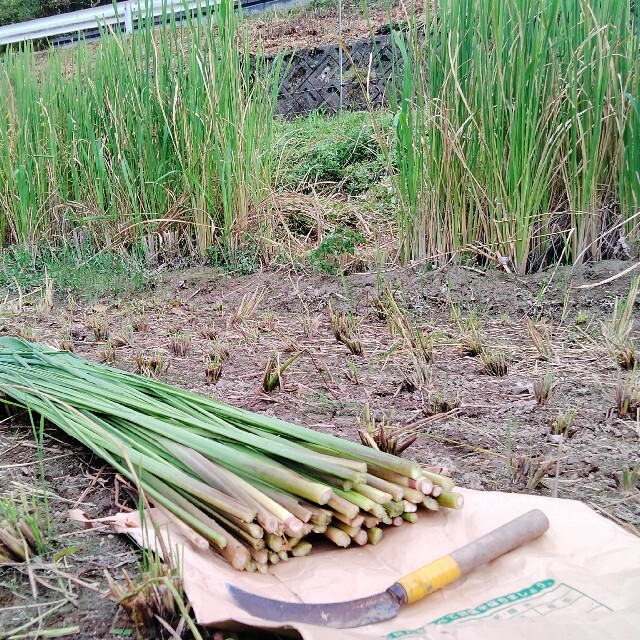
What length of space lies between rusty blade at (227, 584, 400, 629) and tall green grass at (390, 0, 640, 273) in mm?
2113

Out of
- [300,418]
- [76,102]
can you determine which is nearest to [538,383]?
[300,418]

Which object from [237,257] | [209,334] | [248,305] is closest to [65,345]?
[209,334]

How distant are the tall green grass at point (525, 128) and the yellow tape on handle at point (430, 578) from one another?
6.67ft

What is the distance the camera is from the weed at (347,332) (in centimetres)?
219

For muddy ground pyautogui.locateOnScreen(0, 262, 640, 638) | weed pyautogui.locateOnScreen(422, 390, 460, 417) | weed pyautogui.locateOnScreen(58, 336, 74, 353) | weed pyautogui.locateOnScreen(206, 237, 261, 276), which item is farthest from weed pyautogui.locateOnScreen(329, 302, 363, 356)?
weed pyautogui.locateOnScreen(206, 237, 261, 276)

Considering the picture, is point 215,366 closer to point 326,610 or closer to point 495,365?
point 495,365

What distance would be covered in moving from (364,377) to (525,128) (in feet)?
4.64

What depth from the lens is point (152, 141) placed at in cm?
365

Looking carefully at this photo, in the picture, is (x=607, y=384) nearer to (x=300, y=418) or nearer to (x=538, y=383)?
(x=538, y=383)

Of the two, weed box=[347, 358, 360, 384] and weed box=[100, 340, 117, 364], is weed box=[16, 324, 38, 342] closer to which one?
weed box=[100, 340, 117, 364]

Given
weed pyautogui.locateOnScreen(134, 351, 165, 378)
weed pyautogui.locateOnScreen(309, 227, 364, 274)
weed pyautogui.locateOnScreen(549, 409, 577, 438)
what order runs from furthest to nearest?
1. weed pyautogui.locateOnScreen(309, 227, 364, 274)
2. weed pyautogui.locateOnScreen(134, 351, 165, 378)
3. weed pyautogui.locateOnScreen(549, 409, 577, 438)

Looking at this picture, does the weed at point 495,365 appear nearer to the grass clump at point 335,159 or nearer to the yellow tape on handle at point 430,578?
the yellow tape on handle at point 430,578

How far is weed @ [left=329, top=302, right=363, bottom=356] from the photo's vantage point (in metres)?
2.19

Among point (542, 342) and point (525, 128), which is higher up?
point (525, 128)
